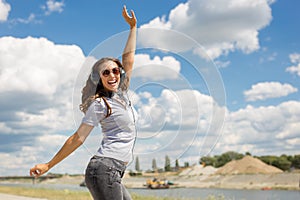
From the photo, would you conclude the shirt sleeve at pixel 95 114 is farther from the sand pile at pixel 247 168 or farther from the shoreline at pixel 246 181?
the sand pile at pixel 247 168

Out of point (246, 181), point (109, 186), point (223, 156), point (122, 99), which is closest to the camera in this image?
point (109, 186)

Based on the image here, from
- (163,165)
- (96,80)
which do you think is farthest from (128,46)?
(163,165)

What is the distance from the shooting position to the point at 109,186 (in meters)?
3.12

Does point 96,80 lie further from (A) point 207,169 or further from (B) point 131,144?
(A) point 207,169

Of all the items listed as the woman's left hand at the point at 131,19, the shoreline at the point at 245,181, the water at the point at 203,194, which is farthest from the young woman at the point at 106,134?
the shoreline at the point at 245,181

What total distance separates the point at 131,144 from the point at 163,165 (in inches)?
73.7

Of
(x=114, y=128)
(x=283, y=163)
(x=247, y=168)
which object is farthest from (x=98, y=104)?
(x=283, y=163)

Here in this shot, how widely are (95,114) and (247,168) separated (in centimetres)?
6358

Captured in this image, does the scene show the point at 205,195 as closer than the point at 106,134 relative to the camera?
No

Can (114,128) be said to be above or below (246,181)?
above

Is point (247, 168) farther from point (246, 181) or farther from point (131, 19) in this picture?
point (131, 19)

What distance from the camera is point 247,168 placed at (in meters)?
64.4

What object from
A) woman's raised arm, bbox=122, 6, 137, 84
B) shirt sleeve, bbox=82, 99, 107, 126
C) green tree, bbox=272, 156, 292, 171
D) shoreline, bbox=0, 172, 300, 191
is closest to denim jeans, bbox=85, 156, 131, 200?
shirt sleeve, bbox=82, 99, 107, 126

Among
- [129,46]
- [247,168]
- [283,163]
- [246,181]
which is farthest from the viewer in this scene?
[283,163]
